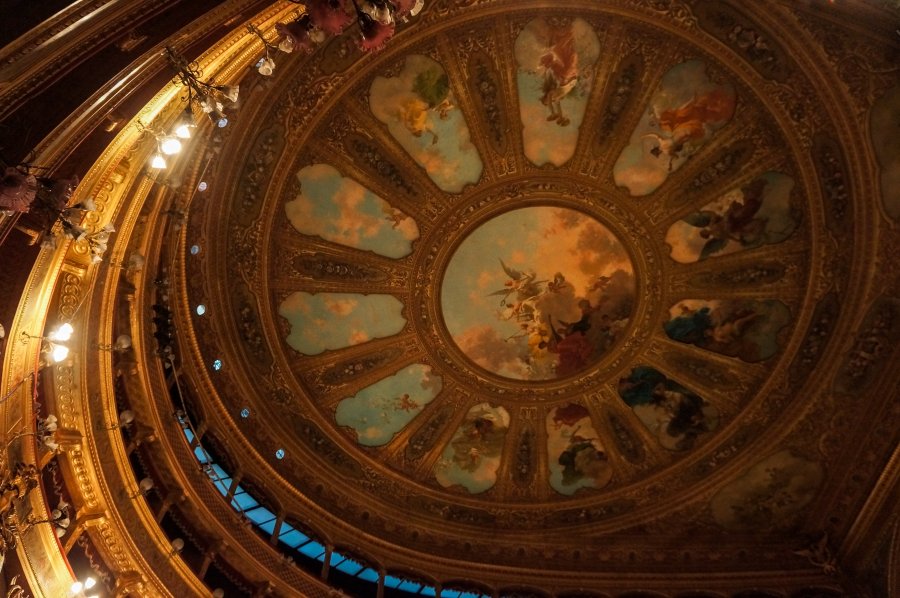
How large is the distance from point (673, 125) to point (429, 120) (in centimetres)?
489

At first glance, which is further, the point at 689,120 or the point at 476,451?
the point at 476,451

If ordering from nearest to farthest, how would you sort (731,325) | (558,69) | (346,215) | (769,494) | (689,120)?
(558,69), (689,120), (346,215), (731,325), (769,494)

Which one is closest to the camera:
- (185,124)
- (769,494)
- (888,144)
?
(185,124)

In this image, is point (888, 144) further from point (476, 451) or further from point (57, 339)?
point (57, 339)

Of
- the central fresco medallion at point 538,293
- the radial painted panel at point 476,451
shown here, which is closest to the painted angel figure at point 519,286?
the central fresco medallion at point 538,293

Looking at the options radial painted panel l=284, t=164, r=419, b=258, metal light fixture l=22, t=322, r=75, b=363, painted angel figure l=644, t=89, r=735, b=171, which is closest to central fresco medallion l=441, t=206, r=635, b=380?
radial painted panel l=284, t=164, r=419, b=258

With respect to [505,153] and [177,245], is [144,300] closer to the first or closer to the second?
[177,245]

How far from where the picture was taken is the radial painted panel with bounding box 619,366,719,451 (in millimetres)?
14789

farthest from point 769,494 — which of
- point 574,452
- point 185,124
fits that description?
point 185,124

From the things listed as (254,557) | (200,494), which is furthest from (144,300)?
(254,557)

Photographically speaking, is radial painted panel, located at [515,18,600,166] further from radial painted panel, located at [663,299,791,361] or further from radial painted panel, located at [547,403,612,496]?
radial painted panel, located at [547,403,612,496]

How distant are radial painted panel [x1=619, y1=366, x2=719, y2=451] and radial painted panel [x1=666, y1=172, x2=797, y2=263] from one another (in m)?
2.88

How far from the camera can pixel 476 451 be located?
50.3 feet

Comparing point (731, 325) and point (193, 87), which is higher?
point (731, 325)
